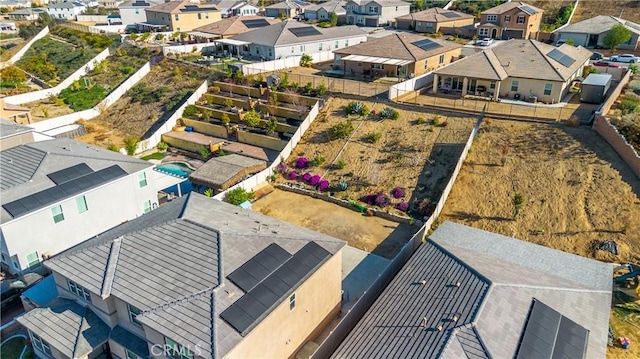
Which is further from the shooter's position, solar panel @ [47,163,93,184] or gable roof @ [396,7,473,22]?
gable roof @ [396,7,473,22]

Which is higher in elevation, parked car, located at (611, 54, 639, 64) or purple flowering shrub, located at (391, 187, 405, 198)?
parked car, located at (611, 54, 639, 64)

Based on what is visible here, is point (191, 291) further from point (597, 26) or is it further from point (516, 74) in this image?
point (597, 26)

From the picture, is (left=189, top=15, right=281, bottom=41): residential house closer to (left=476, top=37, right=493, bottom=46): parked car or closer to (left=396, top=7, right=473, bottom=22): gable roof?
(left=396, top=7, right=473, bottom=22): gable roof

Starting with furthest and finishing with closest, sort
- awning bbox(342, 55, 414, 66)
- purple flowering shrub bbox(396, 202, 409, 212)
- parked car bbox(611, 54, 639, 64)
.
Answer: parked car bbox(611, 54, 639, 64), awning bbox(342, 55, 414, 66), purple flowering shrub bbox(396, 202, 409, 212)

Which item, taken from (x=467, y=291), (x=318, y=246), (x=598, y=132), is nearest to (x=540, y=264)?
(x=467, y=291)

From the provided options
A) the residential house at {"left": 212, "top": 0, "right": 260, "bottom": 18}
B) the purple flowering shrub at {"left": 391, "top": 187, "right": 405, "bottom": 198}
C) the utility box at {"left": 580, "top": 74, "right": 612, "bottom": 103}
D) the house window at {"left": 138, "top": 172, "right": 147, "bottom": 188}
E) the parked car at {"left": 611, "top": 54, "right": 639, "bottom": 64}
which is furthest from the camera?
the residential house at {"left": 212, "top": 0, "right": 260, "bottom": 18}

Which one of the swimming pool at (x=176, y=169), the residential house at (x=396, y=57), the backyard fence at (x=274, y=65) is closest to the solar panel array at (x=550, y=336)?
the swimming pool at (x=176, y=169)

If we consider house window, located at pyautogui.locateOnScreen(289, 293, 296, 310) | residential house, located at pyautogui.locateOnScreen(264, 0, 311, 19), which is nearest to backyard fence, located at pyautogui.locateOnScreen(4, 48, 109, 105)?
residential house, located at pyautogui.locateOnScreen(264, 0, 311, 19)

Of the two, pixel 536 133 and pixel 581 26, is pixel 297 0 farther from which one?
pixel 536 133

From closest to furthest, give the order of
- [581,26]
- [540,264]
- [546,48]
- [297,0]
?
[540,264] < [546,48] < [581,26] < [297,0]
